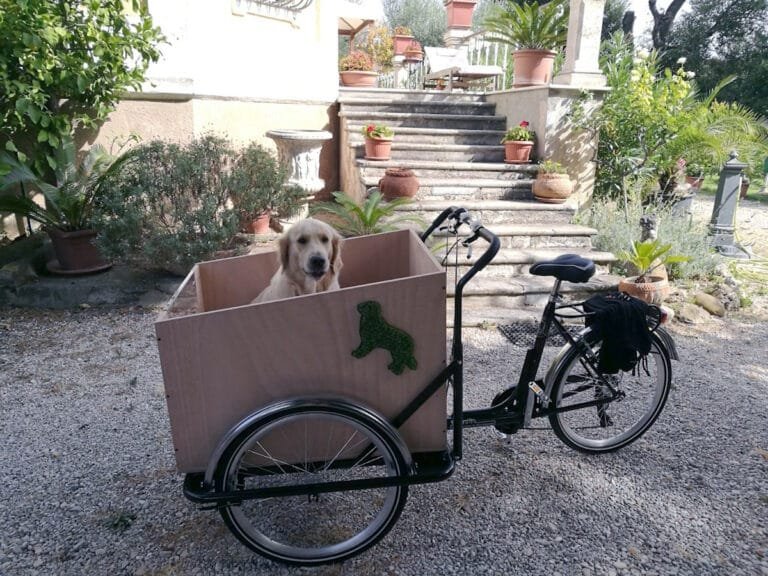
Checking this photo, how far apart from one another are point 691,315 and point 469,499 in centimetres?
362

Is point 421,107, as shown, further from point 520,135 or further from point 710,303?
point 710,303

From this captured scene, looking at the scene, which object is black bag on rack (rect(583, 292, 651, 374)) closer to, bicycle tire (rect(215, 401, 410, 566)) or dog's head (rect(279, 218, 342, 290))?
bicycle tire (rect(215, 401, 410, 566))

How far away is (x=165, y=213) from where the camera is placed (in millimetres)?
5301

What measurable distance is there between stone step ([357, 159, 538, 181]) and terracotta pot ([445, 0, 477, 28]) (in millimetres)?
8610

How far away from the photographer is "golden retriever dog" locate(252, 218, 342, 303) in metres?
2.68

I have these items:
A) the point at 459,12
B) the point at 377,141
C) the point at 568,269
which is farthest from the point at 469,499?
the point at 459,12

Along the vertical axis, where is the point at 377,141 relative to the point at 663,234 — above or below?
above

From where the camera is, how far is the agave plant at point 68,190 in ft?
16.8

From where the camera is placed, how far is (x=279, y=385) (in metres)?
1.96

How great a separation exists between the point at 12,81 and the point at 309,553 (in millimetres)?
4860

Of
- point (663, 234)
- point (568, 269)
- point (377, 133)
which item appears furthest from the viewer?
point (377, 133)

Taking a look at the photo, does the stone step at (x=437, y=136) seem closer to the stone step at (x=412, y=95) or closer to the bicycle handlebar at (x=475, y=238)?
the stone step at (x=412, y=95)

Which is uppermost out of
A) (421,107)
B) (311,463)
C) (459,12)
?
(459,12)

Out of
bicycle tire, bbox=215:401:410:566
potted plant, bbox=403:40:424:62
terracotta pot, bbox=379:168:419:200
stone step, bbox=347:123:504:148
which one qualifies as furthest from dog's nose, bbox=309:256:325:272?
potted plant, bbox=403:40:424:62
